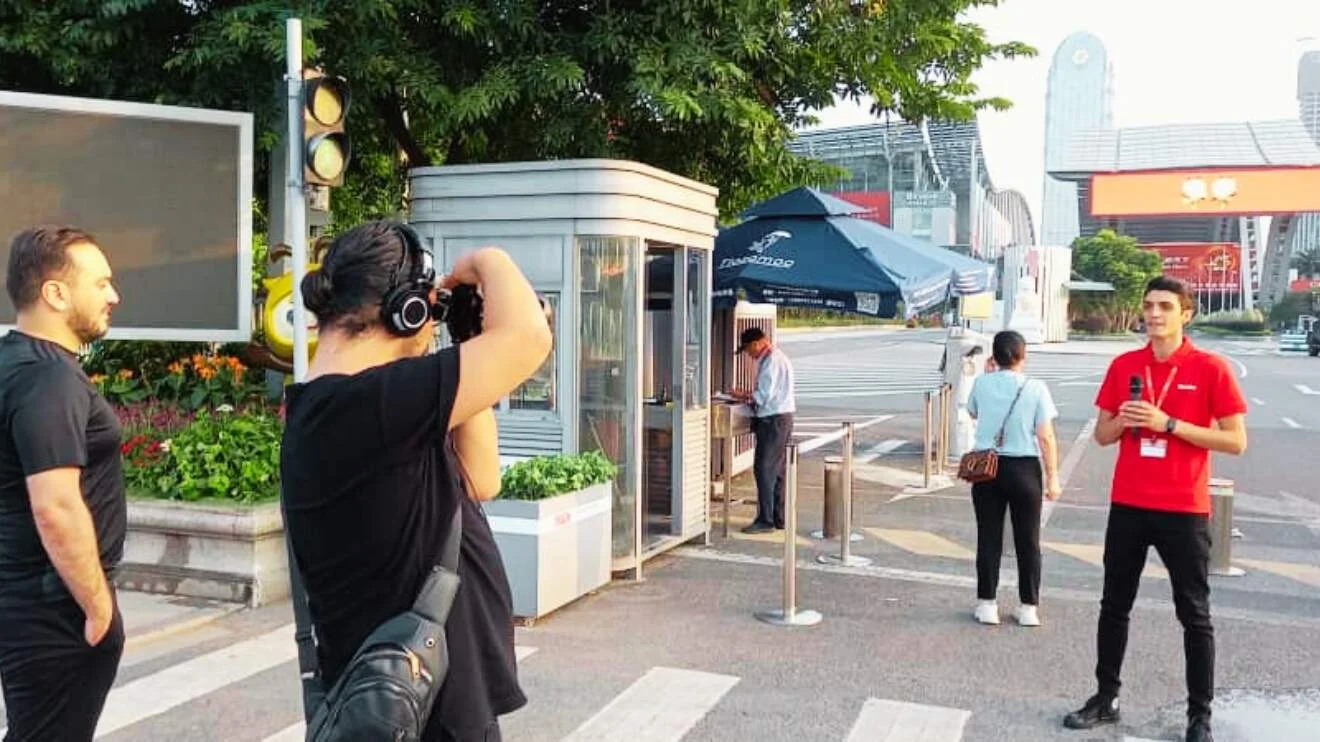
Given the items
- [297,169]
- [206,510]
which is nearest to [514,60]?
[297,169]

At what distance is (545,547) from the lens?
652 cm

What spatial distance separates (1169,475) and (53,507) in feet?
13.4

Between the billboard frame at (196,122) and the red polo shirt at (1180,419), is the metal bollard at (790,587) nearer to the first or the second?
the red polo shirt at (1180,419)

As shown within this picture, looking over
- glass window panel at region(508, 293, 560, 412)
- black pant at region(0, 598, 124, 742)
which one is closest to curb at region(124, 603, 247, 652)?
glass window panel at region(508, 293, 560, 412)

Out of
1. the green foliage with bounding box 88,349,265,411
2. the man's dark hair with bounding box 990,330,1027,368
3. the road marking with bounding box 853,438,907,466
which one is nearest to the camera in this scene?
the man's dark hair with bounding box 990,330,1027,368

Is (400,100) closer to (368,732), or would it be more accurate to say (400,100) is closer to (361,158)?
(361,158)

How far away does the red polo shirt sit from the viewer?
4.67 m

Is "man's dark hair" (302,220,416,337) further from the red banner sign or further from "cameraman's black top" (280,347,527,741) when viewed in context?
the red banner sign

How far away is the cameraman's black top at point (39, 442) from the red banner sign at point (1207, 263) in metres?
113

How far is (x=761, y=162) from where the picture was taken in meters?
11.5

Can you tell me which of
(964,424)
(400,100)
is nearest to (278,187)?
(400,100)

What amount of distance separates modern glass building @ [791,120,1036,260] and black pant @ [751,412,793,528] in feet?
294

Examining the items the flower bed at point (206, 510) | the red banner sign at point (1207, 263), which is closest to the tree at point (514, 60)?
the flower bed at point (206, 510)

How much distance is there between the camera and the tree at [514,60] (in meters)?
8.72
